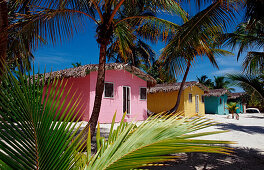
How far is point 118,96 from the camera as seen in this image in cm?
1185

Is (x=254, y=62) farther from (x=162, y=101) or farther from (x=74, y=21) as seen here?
(x=162, y=101)

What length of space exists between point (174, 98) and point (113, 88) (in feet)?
27.6

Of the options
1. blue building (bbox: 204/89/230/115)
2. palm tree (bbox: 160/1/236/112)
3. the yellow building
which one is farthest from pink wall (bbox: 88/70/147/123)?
blue building (bbox: 204/89/230/115)

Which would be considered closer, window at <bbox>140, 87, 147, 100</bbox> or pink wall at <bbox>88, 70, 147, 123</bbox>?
pink wall at <bbox>88, 70, 147, 123</bbox>

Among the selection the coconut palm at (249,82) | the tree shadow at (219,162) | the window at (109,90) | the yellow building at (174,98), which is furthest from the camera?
the yellow building at (174,98)

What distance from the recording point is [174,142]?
0.89m

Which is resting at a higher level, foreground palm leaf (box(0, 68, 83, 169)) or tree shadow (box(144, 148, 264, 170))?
foreground palm leaf (box(0, 68, 83, 169))

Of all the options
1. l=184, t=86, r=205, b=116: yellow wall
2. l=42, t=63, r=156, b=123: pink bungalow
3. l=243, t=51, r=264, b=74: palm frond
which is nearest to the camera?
l=243, t=51, r=264, b=74: palm frond

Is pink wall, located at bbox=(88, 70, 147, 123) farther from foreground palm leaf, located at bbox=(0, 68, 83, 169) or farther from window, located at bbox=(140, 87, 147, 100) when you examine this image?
foreground palm leaf, located at bbox=(0, 68, 83, 169)

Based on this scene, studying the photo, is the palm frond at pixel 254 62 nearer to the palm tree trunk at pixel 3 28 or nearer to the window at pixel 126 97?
the palm tree trunk at pixel 3 28

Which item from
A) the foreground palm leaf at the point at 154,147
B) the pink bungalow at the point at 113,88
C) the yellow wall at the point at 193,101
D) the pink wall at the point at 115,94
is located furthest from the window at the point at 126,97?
the foreground palm leaf at the point at 154,147

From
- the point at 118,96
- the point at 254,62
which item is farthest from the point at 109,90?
the point at 254,62

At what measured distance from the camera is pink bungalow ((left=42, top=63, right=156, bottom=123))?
34.5 ft

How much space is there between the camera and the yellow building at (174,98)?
17.9m
